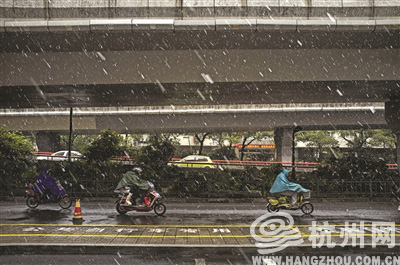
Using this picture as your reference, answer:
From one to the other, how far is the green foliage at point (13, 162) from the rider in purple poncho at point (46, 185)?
5.11 m

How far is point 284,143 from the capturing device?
4328 centimetres

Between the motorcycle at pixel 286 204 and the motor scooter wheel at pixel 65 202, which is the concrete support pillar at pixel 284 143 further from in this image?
the motor scooter wheel at pixel 65 202

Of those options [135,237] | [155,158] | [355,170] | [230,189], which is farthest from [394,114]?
[135,237]

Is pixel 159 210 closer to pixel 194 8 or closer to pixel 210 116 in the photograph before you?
pixel 194 8

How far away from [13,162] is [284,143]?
29.4 m

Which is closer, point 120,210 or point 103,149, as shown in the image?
point 120,210

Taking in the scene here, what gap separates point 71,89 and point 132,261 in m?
10.3

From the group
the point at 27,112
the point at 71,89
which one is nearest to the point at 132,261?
the point at 71,89

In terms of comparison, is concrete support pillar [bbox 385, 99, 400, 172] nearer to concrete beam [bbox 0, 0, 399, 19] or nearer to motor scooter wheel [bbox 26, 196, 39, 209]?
concrete beam [bbox 0, 0, 399, 19]

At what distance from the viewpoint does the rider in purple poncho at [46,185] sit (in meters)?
15.3

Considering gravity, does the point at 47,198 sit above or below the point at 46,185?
below

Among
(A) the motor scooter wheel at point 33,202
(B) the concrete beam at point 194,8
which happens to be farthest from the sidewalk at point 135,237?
(B) the concrete beam at point 194,8

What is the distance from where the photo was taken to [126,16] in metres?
13.1

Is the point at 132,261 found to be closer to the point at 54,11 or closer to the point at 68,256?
the point at 68,256
